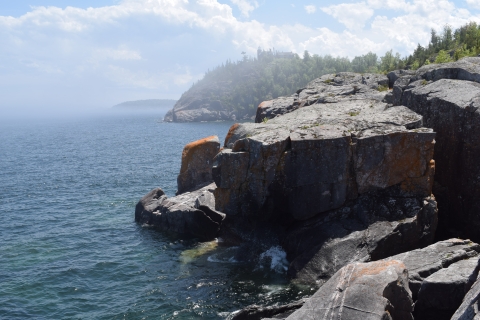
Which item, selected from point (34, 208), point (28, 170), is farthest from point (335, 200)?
point (28, 170)

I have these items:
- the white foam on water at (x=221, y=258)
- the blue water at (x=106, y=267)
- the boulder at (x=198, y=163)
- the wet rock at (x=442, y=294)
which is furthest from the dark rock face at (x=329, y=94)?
the wet rock at (x=442, y=294)

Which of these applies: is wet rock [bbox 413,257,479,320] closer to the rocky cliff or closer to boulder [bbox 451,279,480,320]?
the rocky cliff

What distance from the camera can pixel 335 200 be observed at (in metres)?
24.5

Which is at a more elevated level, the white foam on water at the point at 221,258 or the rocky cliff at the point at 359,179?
the rocky cliff at the point at 359,179

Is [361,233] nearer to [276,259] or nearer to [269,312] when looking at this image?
→ [276,259]

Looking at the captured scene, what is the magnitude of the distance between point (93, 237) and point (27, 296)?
30.5 ft

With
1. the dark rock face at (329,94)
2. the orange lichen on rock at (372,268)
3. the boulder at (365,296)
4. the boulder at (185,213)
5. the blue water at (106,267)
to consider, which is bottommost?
the blue water at (106,267)

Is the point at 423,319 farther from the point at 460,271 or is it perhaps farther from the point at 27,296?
the point at 27,296

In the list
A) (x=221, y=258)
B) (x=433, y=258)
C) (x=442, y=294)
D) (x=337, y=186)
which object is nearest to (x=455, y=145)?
(x=337, y=186)

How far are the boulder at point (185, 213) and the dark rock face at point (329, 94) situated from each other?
7.62 m

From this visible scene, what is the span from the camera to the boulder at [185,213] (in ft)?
100

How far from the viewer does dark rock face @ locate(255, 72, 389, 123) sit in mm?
34309

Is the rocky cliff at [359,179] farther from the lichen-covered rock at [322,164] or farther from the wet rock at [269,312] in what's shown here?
the wet rock at [269,312]

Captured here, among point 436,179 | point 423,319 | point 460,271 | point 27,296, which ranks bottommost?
point 27,296
